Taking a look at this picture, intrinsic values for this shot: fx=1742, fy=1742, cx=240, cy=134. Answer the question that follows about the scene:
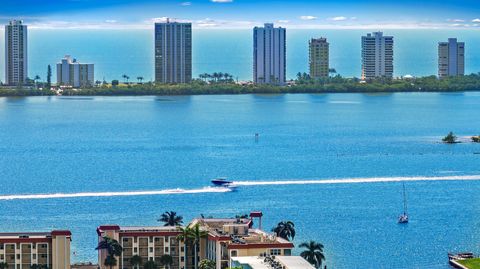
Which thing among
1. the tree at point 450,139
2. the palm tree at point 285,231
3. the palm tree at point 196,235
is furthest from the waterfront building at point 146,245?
the tree at point 450,139

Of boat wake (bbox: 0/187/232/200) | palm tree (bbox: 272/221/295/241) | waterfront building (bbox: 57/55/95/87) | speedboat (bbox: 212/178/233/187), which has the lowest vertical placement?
boat wake (bbox: 0/187/232/200)

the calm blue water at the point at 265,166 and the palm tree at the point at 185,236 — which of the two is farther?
the calm blue water at the point at 265,166

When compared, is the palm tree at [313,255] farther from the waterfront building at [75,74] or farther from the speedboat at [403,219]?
the waterfront building at [75,74]

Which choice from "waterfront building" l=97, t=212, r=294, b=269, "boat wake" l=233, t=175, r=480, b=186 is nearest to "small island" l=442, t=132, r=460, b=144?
"boat wake" l=233, t=175, r=480, b=186

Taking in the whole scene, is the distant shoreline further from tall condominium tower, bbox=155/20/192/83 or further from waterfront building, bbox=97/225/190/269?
waterfront building, bbox=97/225/190/269

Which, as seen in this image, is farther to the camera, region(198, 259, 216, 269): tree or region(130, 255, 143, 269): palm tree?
region(130, 255, 143, 269): palm tree

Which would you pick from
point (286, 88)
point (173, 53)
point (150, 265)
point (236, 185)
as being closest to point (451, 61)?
point (286, 88)

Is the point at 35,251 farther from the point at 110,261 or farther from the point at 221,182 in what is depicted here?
the point at 221,182
